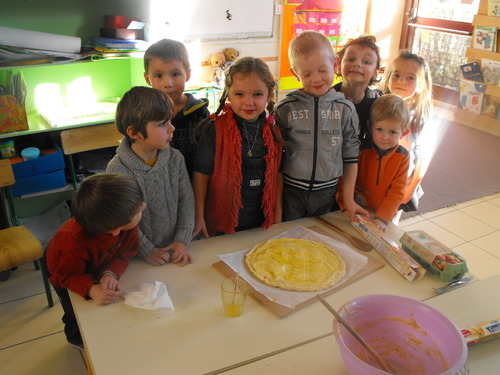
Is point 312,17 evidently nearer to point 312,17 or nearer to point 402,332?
point 312,17

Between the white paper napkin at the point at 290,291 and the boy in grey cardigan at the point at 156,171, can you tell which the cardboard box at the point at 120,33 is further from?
the white paper napkin at the point at 290,291

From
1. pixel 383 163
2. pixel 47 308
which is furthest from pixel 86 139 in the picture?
pixel 383 163

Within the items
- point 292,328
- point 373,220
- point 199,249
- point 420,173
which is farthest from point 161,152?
point 420,173

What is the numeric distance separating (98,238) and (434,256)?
98cm

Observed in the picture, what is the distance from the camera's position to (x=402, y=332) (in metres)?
1.02

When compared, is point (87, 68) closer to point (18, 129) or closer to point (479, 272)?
point (18, 129)

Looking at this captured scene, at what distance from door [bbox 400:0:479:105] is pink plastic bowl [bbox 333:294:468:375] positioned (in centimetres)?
484

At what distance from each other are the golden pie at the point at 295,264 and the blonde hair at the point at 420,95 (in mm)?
921

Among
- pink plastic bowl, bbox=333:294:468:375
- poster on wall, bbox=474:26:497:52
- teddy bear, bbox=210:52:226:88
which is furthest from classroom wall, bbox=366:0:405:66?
pink plastic bowl, bbox=333:294:468:375

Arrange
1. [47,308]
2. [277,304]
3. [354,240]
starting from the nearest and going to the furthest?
[277,304]
[354,240]
[47,308]

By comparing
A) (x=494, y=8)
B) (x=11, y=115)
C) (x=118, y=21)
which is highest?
(x=494, y=8)

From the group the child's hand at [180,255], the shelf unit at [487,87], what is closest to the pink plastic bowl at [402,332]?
the child's hand at [180,255]

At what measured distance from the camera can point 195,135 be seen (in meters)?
1.54

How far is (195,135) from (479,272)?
200 cm
